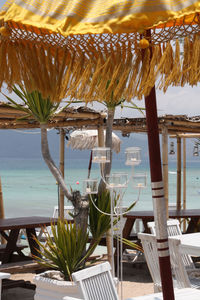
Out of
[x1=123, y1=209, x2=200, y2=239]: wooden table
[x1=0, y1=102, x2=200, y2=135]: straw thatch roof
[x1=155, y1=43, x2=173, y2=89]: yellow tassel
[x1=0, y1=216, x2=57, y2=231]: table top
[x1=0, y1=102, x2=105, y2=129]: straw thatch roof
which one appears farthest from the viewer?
[x1=123, y1=209, x2=200, y2=239]: wooden table

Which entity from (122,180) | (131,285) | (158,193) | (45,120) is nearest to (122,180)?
(122,180)

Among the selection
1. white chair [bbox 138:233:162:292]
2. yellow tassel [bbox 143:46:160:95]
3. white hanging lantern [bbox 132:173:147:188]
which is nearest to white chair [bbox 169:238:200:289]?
white chair [bbox 138:233:162:292]

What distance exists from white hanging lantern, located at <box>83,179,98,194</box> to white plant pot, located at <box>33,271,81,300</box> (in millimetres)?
797

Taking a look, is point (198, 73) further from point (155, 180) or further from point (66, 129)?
point (66, 129)

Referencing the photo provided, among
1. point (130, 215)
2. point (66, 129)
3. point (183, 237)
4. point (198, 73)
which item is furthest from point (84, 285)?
point (66, 129)

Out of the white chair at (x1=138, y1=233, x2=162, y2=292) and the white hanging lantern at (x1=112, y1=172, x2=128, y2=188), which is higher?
the white hanging lantern at (x1=112, y1=172, x2=128, y2=188)

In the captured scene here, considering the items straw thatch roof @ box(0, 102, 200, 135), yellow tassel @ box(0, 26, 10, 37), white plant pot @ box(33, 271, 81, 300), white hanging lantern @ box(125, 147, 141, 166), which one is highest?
yellow tassel @ box(0, 26, 10, 37)

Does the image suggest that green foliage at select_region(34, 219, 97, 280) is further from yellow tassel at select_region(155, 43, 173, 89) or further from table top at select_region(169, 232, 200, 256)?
yellow tassel at select_region(155, 43, 173, 89)

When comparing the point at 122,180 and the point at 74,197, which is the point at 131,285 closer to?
the point at 74,197

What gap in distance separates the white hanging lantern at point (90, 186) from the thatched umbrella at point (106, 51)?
6.40ft

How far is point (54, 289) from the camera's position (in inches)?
164

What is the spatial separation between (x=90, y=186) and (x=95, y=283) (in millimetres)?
1379

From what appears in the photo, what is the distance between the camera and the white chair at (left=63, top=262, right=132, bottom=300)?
3.05 meters

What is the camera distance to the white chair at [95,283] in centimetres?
305
